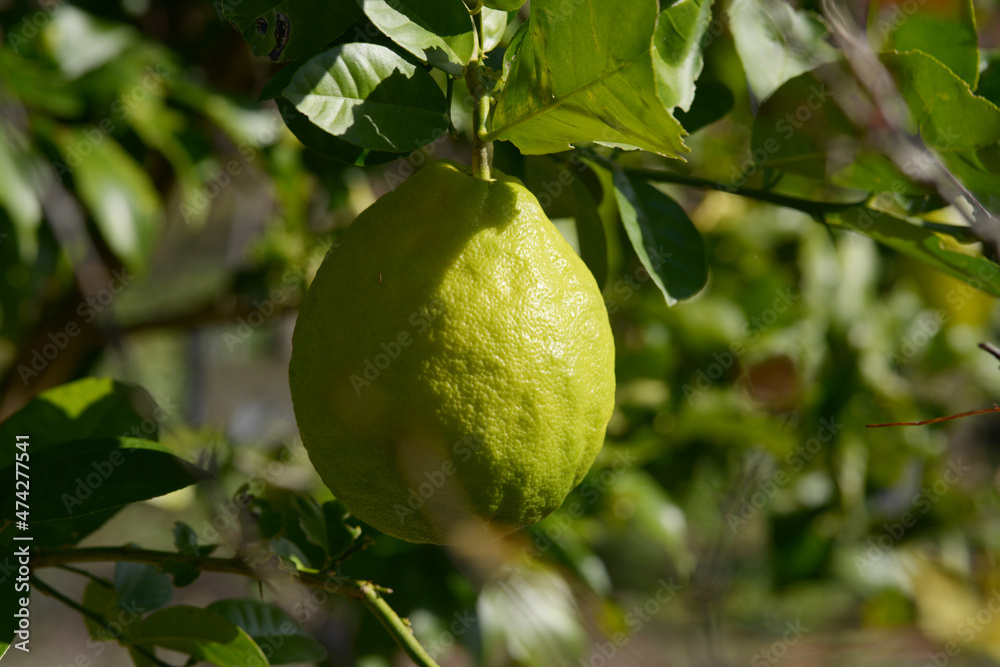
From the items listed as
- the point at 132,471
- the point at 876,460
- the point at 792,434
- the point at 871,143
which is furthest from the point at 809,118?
the point at 876,460

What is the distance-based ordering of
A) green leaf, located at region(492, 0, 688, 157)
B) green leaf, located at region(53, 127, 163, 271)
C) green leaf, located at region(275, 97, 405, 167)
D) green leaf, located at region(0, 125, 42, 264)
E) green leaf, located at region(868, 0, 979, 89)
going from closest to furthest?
green leaf, located at region(492, 0, 688, 157)
green leaf, located at region(275, 97, 405, 167)
green leaf, located at region(868, 0, 979, 89)
green leaf, located at region(0, 125, 42, 264)
green leaf, located at region(53, 127, 163, 271)

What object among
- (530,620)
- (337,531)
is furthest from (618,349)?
(337,531)

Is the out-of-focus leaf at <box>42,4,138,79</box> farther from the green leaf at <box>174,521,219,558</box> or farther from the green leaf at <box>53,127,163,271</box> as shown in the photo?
the green leaf at <box>174,521,219,558</box>

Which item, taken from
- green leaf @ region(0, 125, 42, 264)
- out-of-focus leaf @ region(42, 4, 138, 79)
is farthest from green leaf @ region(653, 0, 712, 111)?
out-of-focus leaf @ region(42, 4, 138, 79)

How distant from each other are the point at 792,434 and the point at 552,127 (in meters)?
0.97

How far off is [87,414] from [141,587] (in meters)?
0.13

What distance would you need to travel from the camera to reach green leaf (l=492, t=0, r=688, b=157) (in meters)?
0.37

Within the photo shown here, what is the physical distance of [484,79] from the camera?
477mm

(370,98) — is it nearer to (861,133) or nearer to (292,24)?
(292,24)

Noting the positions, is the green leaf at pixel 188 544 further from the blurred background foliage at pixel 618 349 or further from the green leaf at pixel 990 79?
the green leaf at pixel 990 79

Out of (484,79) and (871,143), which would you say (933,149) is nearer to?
(871,143)

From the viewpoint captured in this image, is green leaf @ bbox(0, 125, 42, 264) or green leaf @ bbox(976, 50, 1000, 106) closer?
green leaf @ bbox(976, 50, 1000, 106)

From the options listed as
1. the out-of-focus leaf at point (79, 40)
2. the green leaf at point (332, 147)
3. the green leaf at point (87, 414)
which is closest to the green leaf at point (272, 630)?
the green leaf at point (87, 414)

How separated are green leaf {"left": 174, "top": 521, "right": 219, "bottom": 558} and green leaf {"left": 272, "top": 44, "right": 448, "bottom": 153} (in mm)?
286
